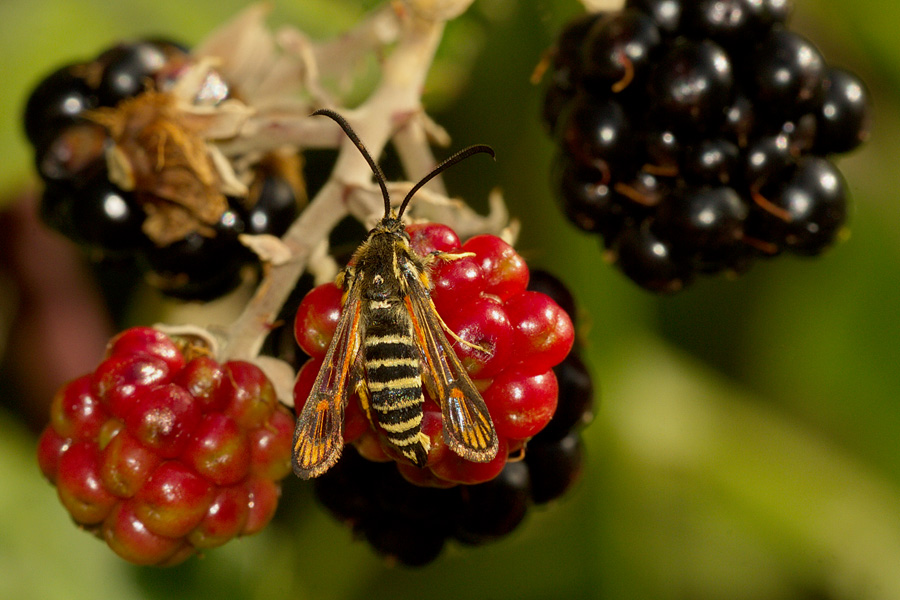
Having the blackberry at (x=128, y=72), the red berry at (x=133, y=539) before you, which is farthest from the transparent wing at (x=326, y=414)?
the blackberry at (x=128, y=72)

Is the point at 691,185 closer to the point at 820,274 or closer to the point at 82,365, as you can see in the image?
the point at 820,274

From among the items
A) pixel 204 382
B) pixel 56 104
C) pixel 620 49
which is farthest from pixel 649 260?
pixel 56 104

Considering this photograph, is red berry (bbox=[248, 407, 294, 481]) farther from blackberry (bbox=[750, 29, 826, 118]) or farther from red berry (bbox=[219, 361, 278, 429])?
blackberry (bbox=[750, 29, 826, 118])

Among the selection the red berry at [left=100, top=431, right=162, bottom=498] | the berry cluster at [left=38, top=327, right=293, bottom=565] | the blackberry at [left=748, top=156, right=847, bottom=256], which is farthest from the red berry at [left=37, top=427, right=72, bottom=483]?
the blackberry at [left=748, top=156, right=847, bottom=256]

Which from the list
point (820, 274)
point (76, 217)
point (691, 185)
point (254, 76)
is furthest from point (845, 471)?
point (76, 217)

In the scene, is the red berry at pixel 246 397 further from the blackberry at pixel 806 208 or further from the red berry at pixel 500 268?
the blackberry at pixel 806 208

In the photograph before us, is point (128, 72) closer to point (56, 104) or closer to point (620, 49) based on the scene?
point (56, 104)
